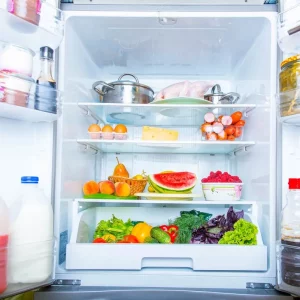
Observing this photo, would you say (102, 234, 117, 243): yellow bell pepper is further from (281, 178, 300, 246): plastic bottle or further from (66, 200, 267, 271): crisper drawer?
(281, 178, 300, 246): plastic bottle

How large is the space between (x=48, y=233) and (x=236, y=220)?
0.78m

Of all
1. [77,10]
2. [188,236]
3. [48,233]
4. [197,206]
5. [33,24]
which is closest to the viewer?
[33,24]

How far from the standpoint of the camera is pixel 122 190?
1575mm

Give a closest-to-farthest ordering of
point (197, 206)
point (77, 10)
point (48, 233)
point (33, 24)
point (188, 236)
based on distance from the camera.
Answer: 1. point (33, 24)
2. point (48, 233)
3. point (77, 10)
4. point (188, 236)
5. point (197, 206)

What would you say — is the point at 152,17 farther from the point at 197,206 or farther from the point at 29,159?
the point at 197,206

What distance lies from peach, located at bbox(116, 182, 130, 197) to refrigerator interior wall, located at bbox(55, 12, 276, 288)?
176 millimetres

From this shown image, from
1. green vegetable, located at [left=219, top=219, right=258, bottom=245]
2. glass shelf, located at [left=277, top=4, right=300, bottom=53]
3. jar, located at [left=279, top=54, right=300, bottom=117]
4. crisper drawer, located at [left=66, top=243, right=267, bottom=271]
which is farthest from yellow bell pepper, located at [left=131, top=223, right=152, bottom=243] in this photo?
glass shelf, located at [left=277, top=4, right=300, bottom=53]

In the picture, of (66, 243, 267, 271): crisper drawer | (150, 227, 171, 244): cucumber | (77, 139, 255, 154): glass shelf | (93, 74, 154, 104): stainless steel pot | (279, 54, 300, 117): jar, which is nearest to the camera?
(279, 54, 300, 117): jar

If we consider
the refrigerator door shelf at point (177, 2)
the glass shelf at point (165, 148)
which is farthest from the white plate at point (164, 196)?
the refrigerator door shelf at point (177, 2)

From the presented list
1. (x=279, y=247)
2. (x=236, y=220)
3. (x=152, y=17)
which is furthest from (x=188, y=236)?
(x=152, y=17)

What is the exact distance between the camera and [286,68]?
3.74 ft

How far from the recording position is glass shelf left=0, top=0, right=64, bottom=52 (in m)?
1.03

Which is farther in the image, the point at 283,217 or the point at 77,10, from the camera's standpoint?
the point at 77,10

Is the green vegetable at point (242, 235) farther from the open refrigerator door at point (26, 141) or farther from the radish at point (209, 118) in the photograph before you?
the open refrigerator door at point (26, 141)
